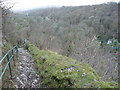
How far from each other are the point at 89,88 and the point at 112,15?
2138 cm

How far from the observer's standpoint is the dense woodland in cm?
1088

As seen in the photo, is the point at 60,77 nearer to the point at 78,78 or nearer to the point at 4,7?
the point at 78,78

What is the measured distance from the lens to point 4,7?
19.1ft

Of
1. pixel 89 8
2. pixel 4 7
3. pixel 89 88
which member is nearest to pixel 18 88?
pixel 89 88

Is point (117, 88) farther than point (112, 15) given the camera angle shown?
No

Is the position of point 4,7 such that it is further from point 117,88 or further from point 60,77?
point 117,88

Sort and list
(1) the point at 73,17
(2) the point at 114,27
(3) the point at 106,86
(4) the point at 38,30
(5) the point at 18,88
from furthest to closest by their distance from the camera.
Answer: (1) the point at 73,17 → (2) the point at 114,27 → (4) the point at 38,30 → (5) the point at 18,88 → (3) the point at 106,86

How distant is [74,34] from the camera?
1445cm

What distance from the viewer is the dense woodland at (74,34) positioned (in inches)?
428

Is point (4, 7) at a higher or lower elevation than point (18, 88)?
higher

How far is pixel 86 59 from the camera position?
10859mm

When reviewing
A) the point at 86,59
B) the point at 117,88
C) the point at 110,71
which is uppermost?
the point at 117,88

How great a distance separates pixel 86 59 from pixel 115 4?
16.7 metres

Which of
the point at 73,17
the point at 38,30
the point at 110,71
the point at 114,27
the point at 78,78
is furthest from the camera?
the point at 73,17
